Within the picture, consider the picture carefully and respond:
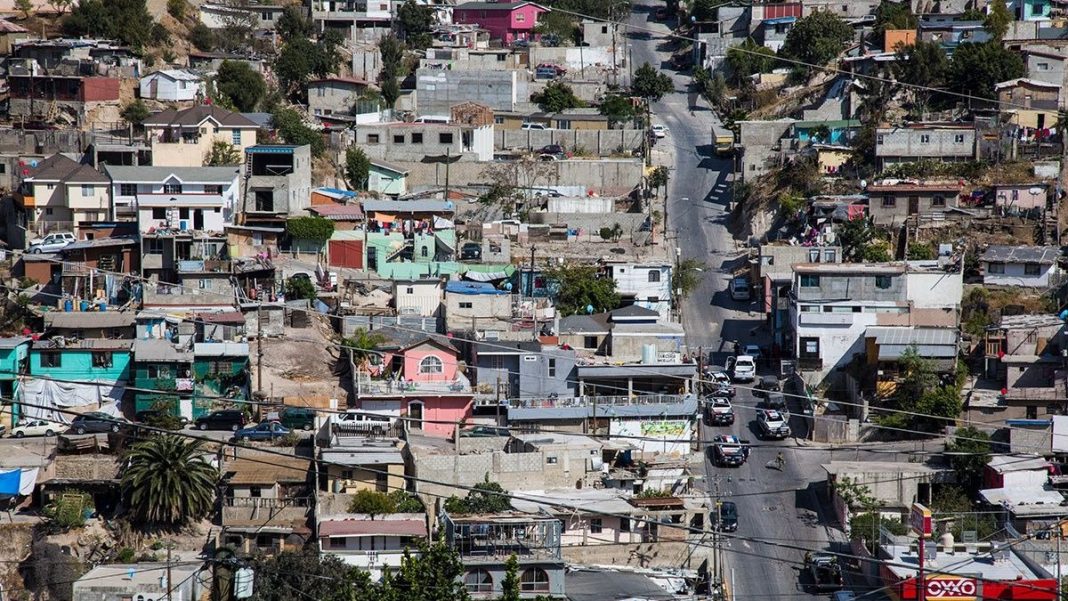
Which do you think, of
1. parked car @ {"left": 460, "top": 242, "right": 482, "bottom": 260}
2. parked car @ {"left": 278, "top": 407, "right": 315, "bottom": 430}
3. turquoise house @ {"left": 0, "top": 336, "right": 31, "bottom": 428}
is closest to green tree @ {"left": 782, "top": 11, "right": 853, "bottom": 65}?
parked car @ {"left": 460, "top": 242, "right": 482, "bottom": 260}

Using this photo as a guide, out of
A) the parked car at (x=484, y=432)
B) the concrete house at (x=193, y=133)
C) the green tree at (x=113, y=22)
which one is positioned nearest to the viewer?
the parked car at (x=484, y=432)

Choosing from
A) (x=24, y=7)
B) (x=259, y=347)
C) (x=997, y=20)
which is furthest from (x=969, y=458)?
(x=24, y=7)

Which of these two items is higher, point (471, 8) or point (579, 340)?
point (471, 8)

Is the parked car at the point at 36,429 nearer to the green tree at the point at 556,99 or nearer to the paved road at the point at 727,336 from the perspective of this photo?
the paved road at the point at 727,336

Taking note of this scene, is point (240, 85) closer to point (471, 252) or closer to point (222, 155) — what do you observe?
point (222, 155)

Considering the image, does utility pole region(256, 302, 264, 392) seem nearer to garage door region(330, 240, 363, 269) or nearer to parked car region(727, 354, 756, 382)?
garage door region(330, 240, 363, 269)

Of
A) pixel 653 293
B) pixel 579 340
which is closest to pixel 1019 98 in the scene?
pixel 653 293

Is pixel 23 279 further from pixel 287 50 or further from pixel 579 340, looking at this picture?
pixel 287 50

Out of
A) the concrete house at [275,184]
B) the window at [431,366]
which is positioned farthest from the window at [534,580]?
the concrete house at [275,184]
